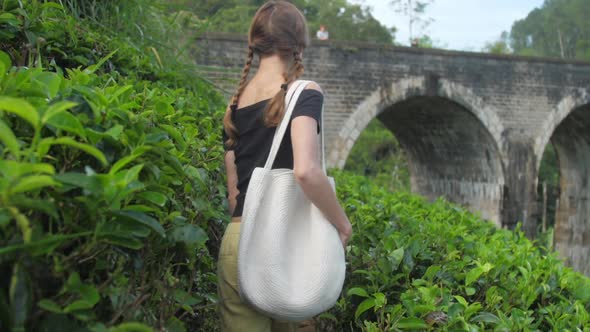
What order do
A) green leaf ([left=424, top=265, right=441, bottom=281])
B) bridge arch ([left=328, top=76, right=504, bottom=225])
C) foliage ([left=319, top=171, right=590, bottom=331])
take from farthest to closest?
bridge arch ([left=328, top=76, right=504, bottom=225]), green leaf ([left=424, top=265, right=441, bottom=281]), foliage ([left=319, top=171, right=590, bottom=331])

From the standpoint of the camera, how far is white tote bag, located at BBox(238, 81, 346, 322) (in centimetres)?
133

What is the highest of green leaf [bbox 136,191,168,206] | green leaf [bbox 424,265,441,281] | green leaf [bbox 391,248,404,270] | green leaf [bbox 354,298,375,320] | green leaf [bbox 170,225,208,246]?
green leaf [bbox 136,191,168,206]

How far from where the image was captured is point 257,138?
5.14 feet

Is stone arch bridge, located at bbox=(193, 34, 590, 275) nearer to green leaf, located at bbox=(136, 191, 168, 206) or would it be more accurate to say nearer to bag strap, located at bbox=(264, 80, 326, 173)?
bag strap, located at bbox=(264, 80, 326, 173)

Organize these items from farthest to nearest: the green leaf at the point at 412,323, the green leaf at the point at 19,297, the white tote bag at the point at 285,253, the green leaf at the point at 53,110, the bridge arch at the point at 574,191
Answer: the bridge arch at the point at 574,191
the green leaf at the point at 412,323
the white tote bag at the point at 285,253
the green leaf at the point at 53,110
the green leaf at the point at 19,297

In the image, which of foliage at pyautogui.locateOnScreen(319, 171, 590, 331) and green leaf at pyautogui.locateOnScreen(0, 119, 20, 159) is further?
foliage at pyautogui.locateOnScreen(319, 171, 590, 331)

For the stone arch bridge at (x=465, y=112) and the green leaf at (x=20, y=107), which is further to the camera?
the stone arch bridge at (x=465, y=112)

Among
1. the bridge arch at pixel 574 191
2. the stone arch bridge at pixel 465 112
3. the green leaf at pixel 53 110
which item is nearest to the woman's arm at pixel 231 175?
the green leaf at pixel 53 110

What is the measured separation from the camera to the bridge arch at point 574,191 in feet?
51.8

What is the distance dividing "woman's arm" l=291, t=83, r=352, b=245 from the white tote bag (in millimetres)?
28

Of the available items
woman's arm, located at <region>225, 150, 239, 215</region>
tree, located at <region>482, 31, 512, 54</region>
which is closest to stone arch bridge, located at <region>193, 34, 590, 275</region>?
woman's arm, located at <region>225, 150, 239, 215</region>

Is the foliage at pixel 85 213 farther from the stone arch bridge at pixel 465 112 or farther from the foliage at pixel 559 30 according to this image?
the foliage at pixel 559 30

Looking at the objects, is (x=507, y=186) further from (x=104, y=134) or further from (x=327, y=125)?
(x=104, y=134)

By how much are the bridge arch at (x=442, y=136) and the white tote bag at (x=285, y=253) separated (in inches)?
388
